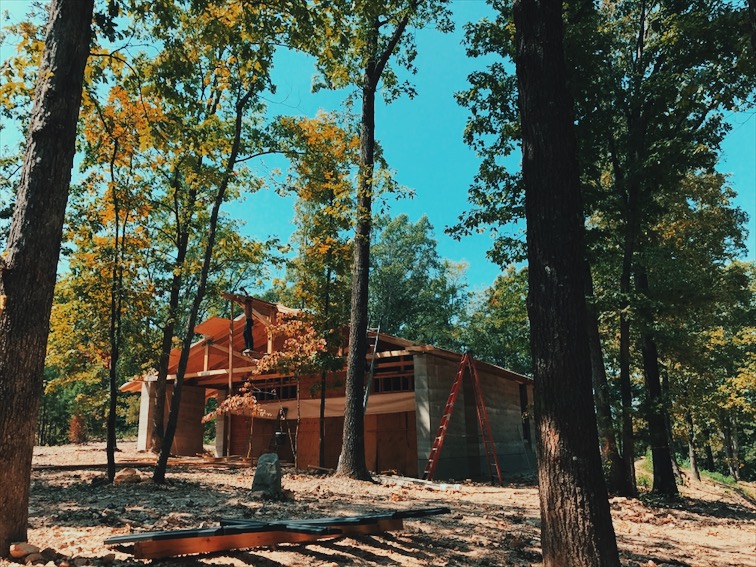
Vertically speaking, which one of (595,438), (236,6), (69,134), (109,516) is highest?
(236,6)

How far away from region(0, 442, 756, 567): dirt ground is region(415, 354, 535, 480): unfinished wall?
2991 millimetres

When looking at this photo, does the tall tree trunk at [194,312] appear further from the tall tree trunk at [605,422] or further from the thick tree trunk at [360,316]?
A: the tall tree trunk at [605,422]

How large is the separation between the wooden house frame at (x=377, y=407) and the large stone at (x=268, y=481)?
676 cm

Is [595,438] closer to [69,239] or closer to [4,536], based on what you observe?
[4,536]

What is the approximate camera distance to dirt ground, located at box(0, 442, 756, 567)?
486cm

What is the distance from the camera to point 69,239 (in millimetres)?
12180

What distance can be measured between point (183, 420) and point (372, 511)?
644 inches

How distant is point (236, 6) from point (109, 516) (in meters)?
7.09

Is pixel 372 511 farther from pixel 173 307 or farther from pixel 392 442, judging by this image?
pixel 392 442

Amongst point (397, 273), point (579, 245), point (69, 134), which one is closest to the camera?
point (579, 245)

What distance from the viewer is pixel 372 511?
7391mm

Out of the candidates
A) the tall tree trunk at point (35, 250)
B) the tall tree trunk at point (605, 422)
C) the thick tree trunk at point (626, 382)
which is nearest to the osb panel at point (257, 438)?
the tall tree trunk at point (605, 422)

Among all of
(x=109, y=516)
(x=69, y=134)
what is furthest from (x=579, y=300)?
(x=109, y=516)

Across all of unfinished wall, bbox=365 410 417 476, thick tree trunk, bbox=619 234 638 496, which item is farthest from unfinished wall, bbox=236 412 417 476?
thick tree trunk, bbox=619 234 638 496
